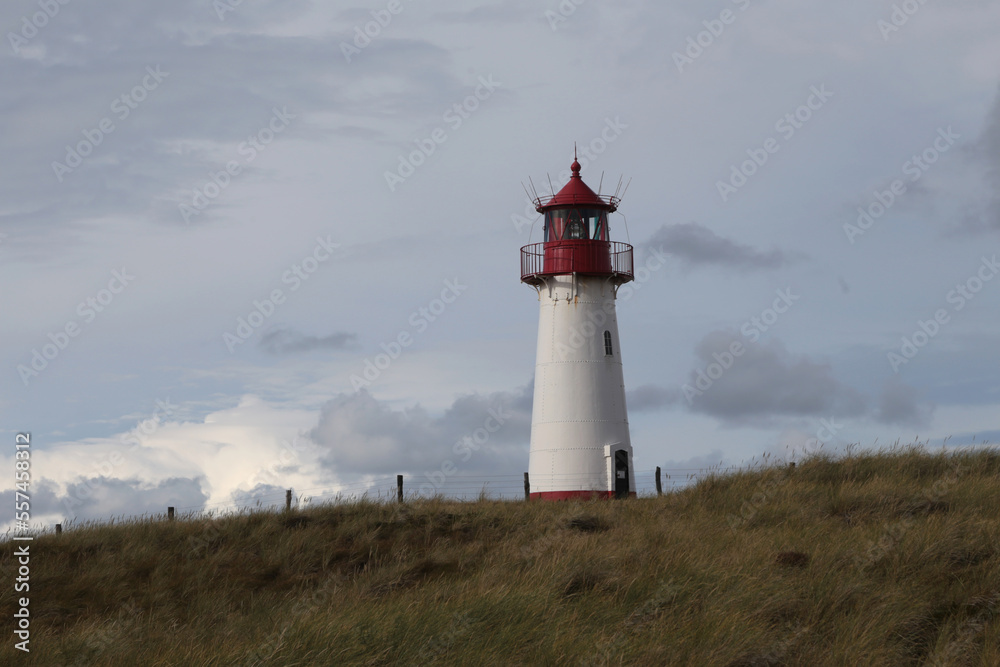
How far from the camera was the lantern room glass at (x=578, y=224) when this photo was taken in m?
26.2

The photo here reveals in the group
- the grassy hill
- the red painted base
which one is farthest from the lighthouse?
the grassy hill

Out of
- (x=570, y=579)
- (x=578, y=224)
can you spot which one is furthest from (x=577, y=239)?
(x=570, y=579)

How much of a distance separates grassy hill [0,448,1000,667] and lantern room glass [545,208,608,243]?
31.9 ft

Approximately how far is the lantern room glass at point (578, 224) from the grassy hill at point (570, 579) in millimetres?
9728

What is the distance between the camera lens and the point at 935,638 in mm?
9875

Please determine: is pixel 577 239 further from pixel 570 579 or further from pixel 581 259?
pixel 570 579

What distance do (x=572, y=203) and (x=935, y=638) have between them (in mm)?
17559

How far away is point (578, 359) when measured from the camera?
2547cm

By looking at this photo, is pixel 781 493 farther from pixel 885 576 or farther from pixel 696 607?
pixel 696 607

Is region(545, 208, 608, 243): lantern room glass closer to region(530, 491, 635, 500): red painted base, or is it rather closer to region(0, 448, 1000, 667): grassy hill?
region(530, 491, 635, 500): red painted base

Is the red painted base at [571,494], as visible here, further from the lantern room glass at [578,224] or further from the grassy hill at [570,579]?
the lantern room glass at [578,224]

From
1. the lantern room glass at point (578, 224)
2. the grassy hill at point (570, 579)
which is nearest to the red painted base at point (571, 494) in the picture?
the grassy hill at point (570, 579)

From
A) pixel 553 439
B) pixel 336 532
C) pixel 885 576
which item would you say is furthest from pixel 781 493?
pixel 553 439

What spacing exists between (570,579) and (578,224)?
1657 centimetres
